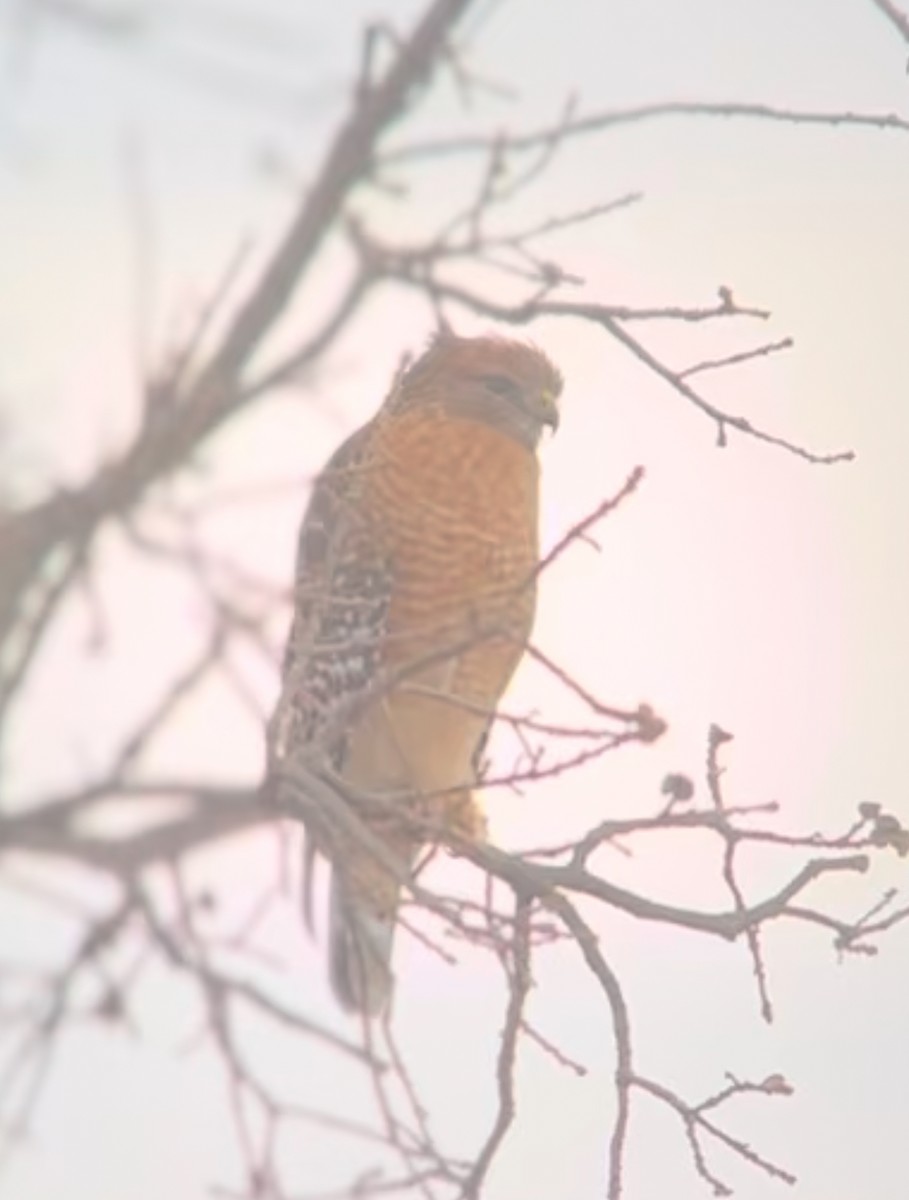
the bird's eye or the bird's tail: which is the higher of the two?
the bird's eye

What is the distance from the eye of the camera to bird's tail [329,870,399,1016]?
2215 millimetres

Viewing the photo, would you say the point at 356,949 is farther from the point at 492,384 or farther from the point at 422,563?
the point at 492,384

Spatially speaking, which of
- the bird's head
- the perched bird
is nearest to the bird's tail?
the perched bird

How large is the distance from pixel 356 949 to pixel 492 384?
50 centimetres

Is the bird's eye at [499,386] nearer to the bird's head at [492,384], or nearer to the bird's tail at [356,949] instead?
the bird's head at [492,384]

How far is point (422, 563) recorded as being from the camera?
222 cm

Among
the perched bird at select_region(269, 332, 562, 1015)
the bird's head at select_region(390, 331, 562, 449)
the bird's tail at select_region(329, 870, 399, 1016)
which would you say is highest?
the bird's head at select_region(390, 331, 562, 449)

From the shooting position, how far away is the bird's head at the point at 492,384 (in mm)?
2230

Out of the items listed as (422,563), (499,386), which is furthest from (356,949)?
(499,386)

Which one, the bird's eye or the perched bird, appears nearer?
the perched bird

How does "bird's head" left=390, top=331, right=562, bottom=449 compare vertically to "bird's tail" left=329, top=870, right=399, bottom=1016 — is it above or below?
above

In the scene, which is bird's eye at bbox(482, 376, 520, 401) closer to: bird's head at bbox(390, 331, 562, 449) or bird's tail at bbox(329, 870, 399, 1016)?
bird's head at bbox(390, 331, 562, 449)

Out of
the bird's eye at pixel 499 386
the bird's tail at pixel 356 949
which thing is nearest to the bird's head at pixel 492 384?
the bird's eye at pixel 499 386

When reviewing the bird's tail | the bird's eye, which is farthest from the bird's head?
the bird's tail
